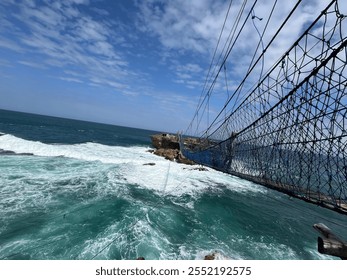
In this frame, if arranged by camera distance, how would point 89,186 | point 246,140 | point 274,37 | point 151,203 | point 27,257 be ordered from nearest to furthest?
point 274,37
point 27,257
point 246,140
point 151,203
point 89,186

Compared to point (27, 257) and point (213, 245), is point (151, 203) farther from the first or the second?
point (27, 257)

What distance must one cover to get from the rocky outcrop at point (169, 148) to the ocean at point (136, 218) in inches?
445

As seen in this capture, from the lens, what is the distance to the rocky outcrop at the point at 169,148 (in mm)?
33866

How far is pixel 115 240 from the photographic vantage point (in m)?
9.52

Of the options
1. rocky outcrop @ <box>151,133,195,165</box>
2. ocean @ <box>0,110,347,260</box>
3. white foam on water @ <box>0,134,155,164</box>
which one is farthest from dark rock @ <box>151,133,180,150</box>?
ocean @ <box>0,110,347,260</box>

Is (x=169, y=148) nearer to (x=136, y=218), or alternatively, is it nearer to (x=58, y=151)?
(x=58, y=151)

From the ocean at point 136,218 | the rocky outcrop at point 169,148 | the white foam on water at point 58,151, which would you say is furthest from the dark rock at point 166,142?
the ocean at point 136,218

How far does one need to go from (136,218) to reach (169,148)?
34.1m

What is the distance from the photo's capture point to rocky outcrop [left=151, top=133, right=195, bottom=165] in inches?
1333

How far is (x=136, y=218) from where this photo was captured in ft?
38.8

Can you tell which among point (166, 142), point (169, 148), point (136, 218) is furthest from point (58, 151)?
point (166, 142)
